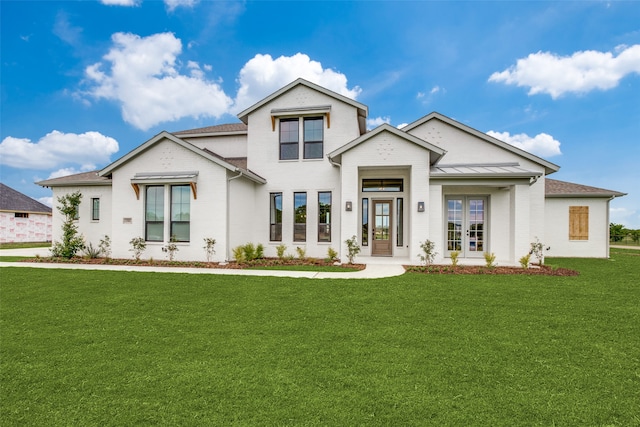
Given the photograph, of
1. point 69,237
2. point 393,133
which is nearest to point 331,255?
point 393,133

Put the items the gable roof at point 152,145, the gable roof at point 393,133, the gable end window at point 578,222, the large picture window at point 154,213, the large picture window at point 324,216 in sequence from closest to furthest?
the gable roof at point 393,133 → the gable roof at point 152,145 → the large picture window at point 154,213 → the large picture window at point 324,216 → the gable end window at point 578,222

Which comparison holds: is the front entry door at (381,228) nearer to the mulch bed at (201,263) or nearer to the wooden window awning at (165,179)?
the mulch bed at (201,263)

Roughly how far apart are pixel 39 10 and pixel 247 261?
12873 millimetres

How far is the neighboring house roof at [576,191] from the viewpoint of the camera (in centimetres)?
1462

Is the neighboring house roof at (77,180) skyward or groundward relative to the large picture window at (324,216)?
skyward

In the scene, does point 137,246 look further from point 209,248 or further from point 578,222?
point 578,222

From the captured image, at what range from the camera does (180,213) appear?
39.7 feet

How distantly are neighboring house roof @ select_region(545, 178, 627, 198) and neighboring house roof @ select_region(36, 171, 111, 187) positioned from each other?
2218cm

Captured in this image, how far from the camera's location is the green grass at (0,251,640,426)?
2.59 m

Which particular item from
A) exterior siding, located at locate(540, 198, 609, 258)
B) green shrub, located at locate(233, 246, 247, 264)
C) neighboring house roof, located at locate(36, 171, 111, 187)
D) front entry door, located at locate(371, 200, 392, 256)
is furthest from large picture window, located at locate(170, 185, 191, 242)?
exterior siding, located at locate(540, 198, 609, 258)

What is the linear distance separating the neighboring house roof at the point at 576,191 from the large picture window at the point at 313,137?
12.0 m

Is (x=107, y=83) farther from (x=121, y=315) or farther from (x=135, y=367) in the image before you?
(x=135, y=367)

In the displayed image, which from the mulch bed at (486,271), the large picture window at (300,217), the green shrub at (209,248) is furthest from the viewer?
the large picture window at (300,217)

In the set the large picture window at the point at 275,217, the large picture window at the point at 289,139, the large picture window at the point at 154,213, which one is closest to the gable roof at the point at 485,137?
the large picture window at the point at 289,139
